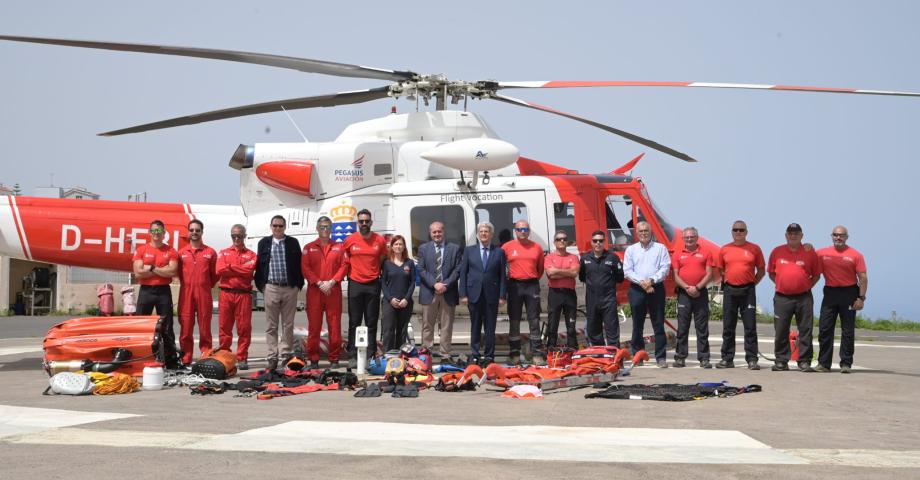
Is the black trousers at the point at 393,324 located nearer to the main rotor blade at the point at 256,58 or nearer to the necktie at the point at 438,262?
the necktie at the point at 438,262

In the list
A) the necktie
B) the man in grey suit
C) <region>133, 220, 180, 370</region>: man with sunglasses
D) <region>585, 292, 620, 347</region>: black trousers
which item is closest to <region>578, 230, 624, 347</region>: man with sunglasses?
<region>585, 292, 620, 347</region>: black trousers

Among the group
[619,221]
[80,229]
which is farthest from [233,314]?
[619,221]

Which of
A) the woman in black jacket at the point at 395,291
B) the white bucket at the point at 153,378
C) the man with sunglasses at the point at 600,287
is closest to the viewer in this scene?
the white bucket at the point at 153,378

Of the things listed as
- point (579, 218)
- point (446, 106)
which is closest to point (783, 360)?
Result: point (579, 218)

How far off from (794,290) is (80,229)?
9766 millimetres

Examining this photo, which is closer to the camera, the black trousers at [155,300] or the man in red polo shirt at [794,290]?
the man in red polo shirt at [794,290]

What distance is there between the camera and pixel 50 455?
17.0 feet

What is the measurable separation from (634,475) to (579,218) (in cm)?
793

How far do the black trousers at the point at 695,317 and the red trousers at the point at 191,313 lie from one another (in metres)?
6.21

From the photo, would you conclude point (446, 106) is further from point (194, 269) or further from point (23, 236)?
point (23, 236)

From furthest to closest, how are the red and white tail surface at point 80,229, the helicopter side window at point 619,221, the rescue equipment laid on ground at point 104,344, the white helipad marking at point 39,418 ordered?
the helicopter side window at point 619,221, the red and white tail surface at point 80,229, the rescue equipment laid on ground at point 104,344, the white helipad marking at point 39,418

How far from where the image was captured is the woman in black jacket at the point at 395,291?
1119cm

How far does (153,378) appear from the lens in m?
9.33

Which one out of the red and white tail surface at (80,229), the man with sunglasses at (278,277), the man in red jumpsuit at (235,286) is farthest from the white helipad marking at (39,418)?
the red and white tail surface at (80,229)
